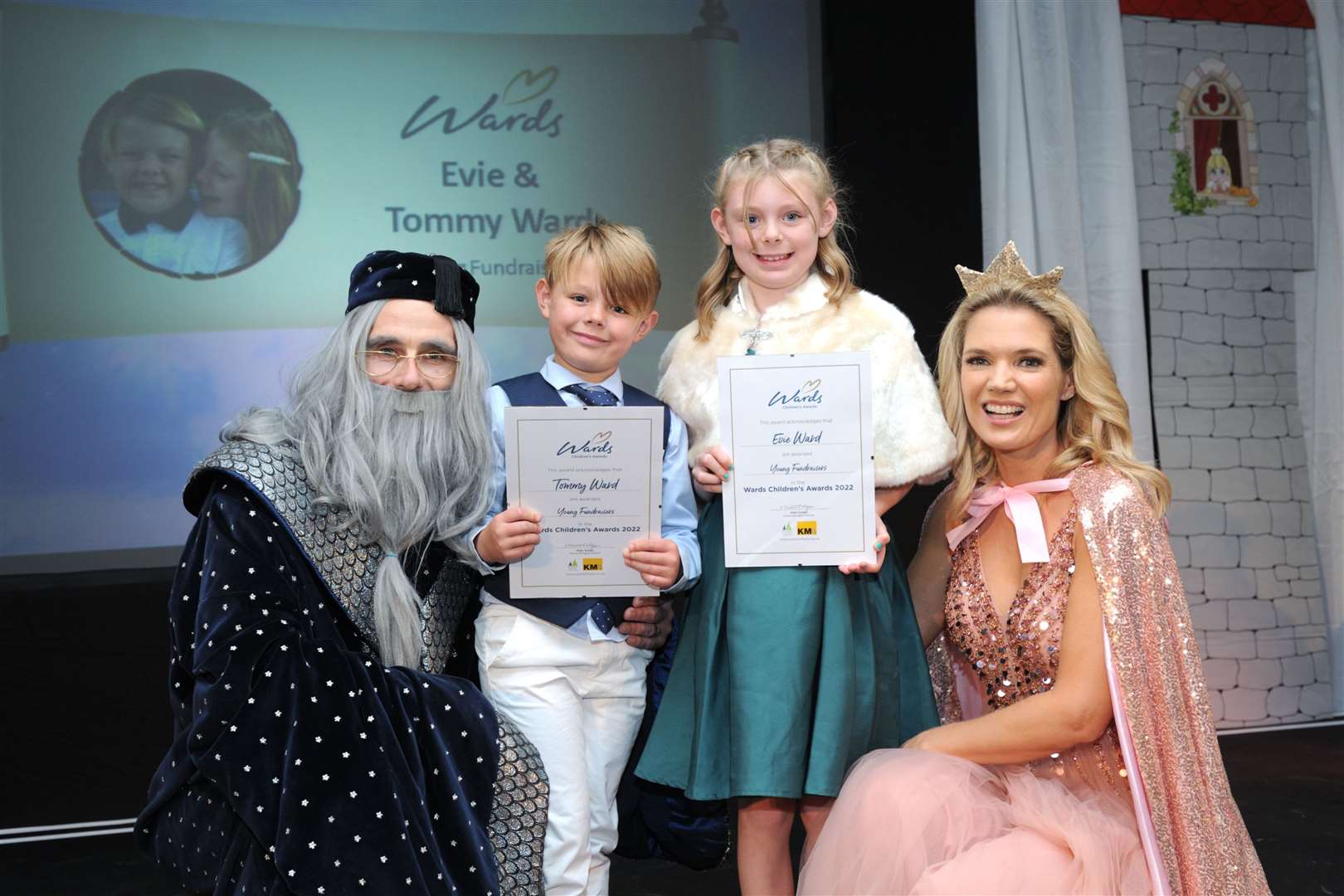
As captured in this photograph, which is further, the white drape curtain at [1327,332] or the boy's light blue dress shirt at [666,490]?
the white drape curtain at [1327,332]

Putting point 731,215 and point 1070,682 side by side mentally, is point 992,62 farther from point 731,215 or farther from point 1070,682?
point 1070,682

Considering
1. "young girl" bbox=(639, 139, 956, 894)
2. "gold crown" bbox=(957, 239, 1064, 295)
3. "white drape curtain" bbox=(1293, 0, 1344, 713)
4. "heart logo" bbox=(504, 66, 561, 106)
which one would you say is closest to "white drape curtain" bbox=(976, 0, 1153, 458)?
"white drape curtain" bbox=(1293, 0, 1344, 713)

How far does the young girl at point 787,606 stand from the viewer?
2307mm

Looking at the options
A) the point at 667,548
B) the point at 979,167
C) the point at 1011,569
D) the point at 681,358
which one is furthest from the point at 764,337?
the point at 979,167

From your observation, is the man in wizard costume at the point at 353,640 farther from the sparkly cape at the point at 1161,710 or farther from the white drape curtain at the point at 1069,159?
the white drape curtain at the point at 1069,159

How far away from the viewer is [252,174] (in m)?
4.48

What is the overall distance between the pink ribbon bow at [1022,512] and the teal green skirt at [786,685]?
0.65ft

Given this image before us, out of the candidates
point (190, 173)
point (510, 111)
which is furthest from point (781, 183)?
point (190, 173)

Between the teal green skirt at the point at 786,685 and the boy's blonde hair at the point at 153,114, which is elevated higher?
the boy's blonde hair at the point at 153,114

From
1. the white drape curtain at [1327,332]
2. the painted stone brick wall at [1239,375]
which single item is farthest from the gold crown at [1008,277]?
the white drape curtain at [1327,332]

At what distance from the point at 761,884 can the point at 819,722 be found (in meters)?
0.34

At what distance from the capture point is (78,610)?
13.7ft

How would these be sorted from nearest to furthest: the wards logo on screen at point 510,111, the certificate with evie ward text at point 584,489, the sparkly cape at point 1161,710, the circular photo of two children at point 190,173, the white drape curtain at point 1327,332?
the sparkly cape at point 1161,710 → the certificate with evie ward text at point 584,489 → the circular photo of two children at point 190,173 → the wards logo on screen at point 510,111 → the white drape curtain at point 1327,332

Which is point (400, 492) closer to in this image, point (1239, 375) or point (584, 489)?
point (584, 489)
